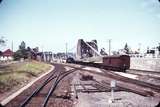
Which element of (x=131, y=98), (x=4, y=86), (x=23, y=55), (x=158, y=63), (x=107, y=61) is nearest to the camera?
(x=131, y=98)

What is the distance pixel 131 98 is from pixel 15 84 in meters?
10.9

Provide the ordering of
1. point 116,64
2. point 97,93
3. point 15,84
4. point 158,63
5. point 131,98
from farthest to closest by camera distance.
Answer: point 116,64
point 158,63
point 15,84
point 97,93
point 131,98

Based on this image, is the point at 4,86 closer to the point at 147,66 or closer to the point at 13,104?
the point at 13,104

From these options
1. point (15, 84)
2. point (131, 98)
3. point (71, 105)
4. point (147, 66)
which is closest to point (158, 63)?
point (147, 66)

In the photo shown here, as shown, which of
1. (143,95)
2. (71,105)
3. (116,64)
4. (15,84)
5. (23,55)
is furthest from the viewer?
(23,55)

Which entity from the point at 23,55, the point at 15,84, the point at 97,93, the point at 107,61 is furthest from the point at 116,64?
the point at 23,55

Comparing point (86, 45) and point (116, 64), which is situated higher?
point (86, 45)

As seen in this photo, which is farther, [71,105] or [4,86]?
[4,86]

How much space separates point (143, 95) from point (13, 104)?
727 cm

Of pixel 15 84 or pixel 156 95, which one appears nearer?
pixel 156 95

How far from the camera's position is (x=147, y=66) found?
42594 millimetres

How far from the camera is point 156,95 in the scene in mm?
16391

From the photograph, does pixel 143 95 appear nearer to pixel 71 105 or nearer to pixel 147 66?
pixel 71 105

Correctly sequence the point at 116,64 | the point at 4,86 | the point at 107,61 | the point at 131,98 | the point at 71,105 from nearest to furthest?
the point at 71,105
the point at 131,98
the point at 4,86
the point at 116,64
the point at 107,61
